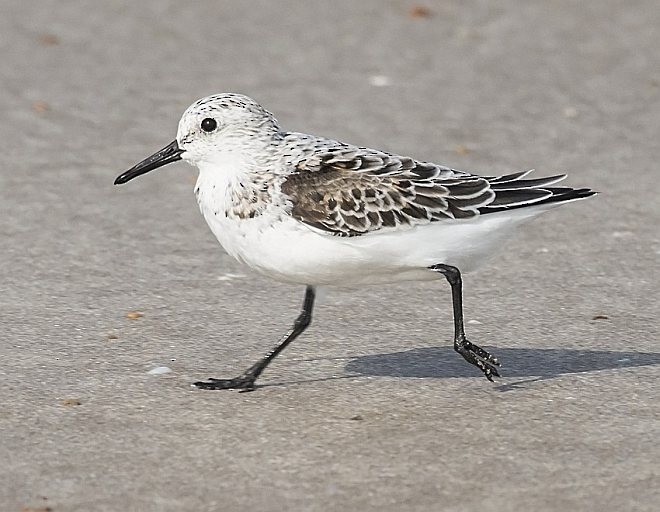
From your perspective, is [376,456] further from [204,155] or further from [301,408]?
[204,155]

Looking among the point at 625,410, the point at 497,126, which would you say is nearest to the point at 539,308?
the point at 625,410

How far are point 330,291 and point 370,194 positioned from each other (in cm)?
176

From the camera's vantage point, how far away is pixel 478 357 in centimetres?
655

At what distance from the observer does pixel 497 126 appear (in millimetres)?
10953

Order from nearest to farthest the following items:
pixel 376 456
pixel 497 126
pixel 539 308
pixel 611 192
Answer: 1. pixel 376 456
2. pixel 539 308
3. pixel 611 192
4. pixel 497 126

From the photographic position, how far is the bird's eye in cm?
657

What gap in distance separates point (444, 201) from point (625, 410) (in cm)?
127

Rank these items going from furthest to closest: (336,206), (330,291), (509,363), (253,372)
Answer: (330,291), (509,363), (253,372), (336,206)

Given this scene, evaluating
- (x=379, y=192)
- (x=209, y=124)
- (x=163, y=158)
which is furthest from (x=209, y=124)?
(x=379, y=192)

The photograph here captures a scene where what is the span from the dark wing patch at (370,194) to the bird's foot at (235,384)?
2.81ft

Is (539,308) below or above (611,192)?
below

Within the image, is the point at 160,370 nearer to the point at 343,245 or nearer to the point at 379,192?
the point at 343,245

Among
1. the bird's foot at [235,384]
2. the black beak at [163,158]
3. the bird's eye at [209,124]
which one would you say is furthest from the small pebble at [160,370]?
the bird's eye at [209,124]

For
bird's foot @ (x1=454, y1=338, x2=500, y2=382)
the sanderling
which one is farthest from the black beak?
bird's foot @ (x1=454, y1=338, x2=500, y2=382)
